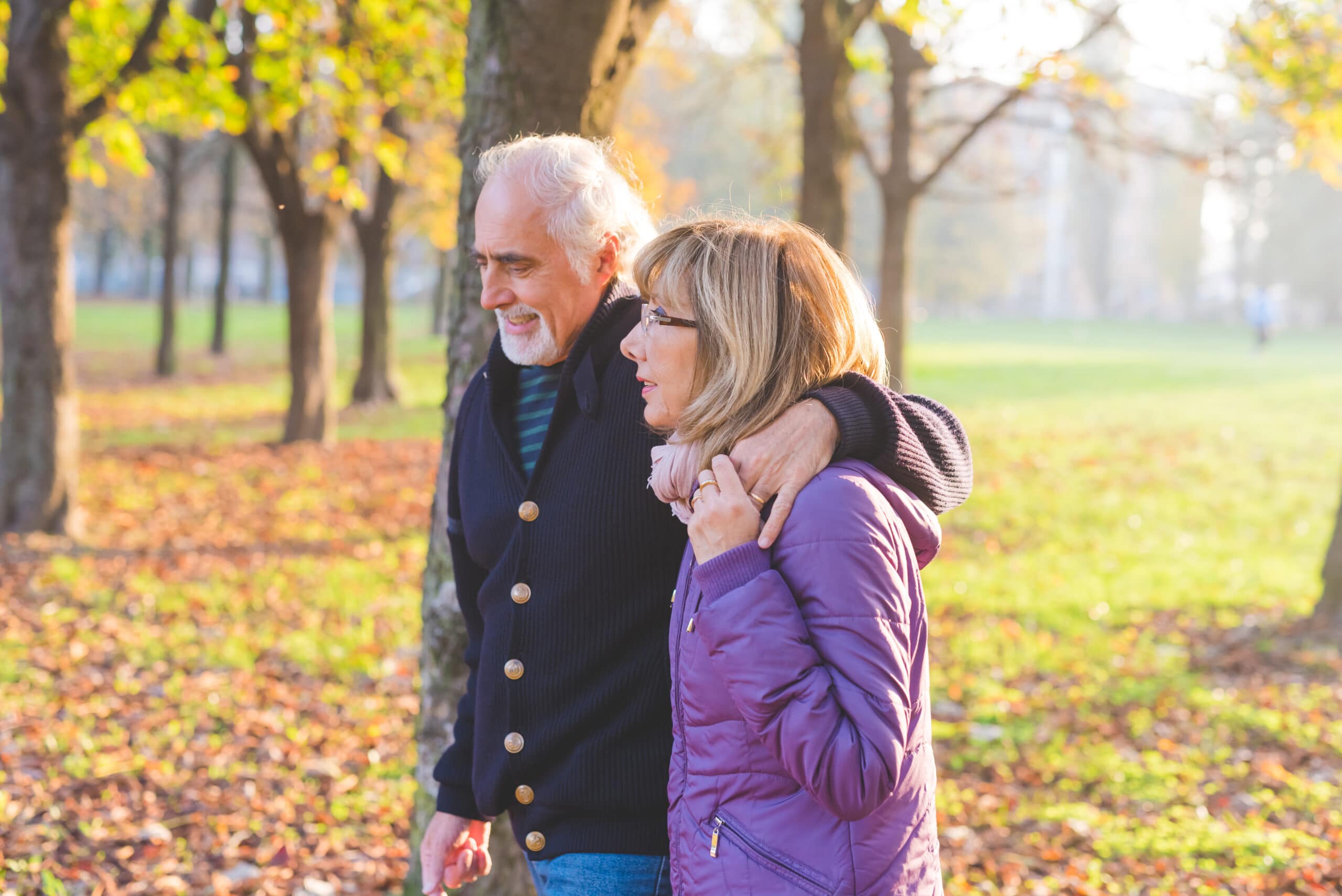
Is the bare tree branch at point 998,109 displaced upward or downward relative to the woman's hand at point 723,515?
upward

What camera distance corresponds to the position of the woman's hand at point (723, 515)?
1.80 metres

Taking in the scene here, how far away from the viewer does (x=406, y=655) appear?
665 cm

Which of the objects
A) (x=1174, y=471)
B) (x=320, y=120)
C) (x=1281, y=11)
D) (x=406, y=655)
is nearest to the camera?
(x=406, y=655)

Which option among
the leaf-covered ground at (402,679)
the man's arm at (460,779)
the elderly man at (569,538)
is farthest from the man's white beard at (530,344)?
the leaf-covered ground at (402,679)

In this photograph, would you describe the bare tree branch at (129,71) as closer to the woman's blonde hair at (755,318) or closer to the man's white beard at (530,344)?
the man's white beard at (530,344)

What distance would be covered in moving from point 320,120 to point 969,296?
47802mm

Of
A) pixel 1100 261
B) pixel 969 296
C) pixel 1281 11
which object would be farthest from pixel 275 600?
pixel 1100 261

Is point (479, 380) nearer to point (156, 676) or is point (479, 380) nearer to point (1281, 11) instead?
point (156, 676)

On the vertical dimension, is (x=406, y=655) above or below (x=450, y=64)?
below

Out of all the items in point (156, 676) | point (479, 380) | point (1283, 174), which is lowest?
point (156, 676)

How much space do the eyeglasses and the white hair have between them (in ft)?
1.71

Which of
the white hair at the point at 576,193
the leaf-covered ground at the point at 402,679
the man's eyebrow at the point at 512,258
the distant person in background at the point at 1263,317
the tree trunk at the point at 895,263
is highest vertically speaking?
the distant person in background at the point at 1263,317

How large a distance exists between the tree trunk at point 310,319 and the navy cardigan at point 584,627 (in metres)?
11.6

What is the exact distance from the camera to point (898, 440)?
1855mm
